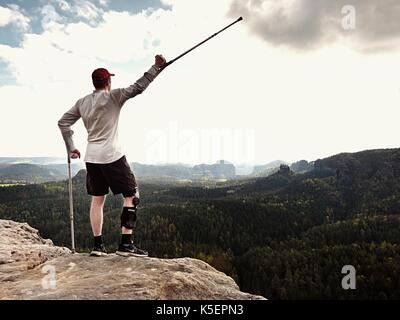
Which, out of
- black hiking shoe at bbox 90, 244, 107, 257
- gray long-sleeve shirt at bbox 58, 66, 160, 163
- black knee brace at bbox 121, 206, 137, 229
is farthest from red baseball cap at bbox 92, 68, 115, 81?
black hiking shoe at bbox 90, 244, 107, 257

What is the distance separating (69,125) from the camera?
9227 mm

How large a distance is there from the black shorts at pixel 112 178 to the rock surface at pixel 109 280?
5.66 feet

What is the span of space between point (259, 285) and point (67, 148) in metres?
122

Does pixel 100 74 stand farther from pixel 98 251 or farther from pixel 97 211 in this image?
pixel 98 251

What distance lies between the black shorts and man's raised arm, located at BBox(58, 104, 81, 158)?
3.27 feet

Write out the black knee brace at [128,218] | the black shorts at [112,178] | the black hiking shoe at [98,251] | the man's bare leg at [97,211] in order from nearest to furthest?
the black shorts at [112,178], the black knee brace at [128,218], the man's bare leg at [97,211], the black hiking shoe at [98,251]

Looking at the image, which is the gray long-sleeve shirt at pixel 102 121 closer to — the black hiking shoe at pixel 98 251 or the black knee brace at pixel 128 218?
the black knee brace at pixel 128 218

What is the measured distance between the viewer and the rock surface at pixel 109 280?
682cm

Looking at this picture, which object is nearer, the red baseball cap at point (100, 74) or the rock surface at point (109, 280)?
the rock surface at point (109, 280)

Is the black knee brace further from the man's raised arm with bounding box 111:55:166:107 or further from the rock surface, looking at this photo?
the man's raised arm with bounding box 111:55:166:107

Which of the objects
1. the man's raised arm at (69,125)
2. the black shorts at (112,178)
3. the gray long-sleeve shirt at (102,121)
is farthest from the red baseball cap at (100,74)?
the black shorts at (112,178)

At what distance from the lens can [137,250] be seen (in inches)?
360

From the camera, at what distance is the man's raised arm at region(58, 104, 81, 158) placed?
9023 mm
